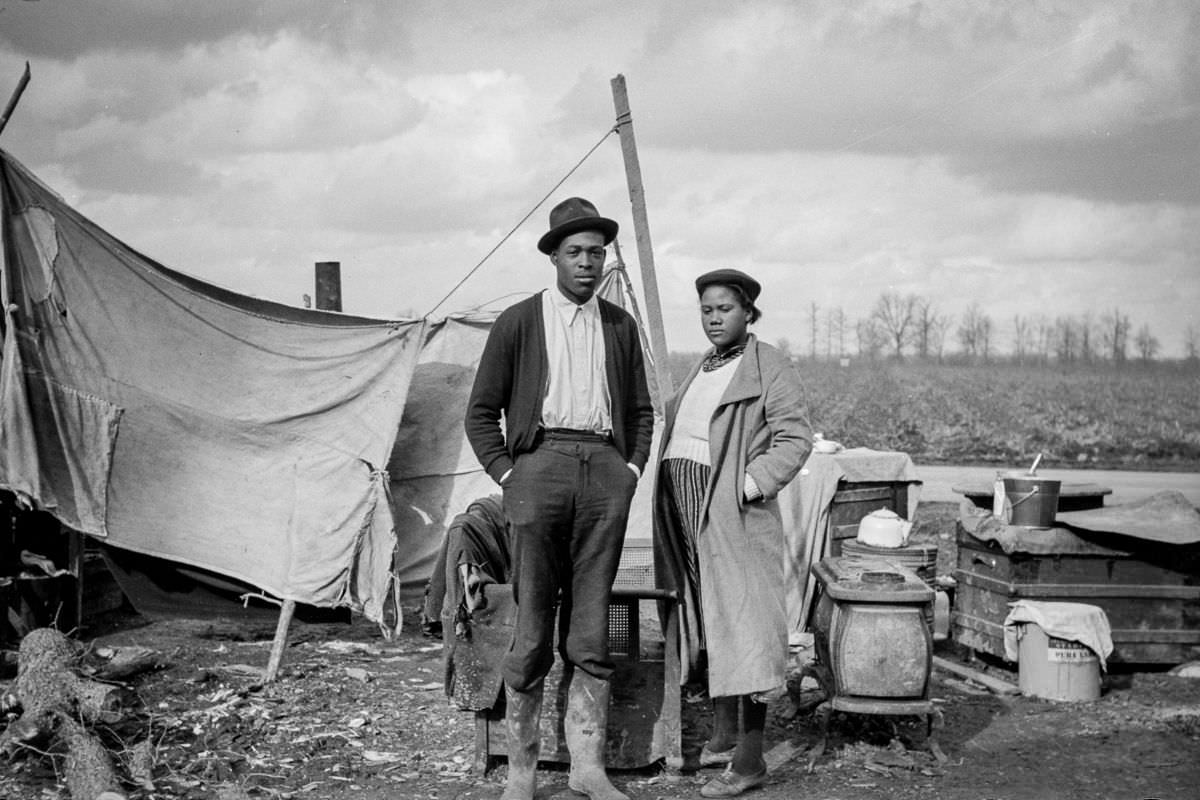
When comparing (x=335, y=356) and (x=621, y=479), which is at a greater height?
(x=335, y=356)

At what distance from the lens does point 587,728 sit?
13.2 feet

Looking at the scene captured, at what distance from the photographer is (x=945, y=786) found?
4.30m

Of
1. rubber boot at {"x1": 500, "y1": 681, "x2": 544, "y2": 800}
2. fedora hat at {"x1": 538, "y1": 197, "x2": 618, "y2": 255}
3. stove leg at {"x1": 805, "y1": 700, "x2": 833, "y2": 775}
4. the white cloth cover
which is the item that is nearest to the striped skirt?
stove leg at {"x1": 805, "y1": 700, "x2": 833, "y2": 775}

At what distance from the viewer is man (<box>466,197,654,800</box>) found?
3.82m

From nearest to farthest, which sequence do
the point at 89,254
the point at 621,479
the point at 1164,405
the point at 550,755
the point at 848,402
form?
the point at 621,479 < the point at 550,755 < the point at 89,254 < the point at 1164,405 < the point at 848,402

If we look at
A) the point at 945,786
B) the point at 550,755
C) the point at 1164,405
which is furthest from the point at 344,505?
the point at 1164,405

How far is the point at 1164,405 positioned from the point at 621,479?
18868 millimetres

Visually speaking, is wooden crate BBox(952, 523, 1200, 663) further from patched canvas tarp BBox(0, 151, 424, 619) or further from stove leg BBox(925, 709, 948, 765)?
patched canvas tarp BBox(0, 151, 424, 619)

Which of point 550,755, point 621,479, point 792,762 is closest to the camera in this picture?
point 621,479

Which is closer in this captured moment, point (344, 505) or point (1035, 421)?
point (344, 505)

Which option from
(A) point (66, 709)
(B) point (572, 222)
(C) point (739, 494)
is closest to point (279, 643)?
(A) point (66, 709)

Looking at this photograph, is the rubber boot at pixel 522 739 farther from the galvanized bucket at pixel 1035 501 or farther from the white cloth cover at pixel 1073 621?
the galvanized bucket at pixel 1035 501

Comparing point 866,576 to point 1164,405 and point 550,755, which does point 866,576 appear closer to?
point 550,755

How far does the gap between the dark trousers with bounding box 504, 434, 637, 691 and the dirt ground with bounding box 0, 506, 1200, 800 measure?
0.65 m
